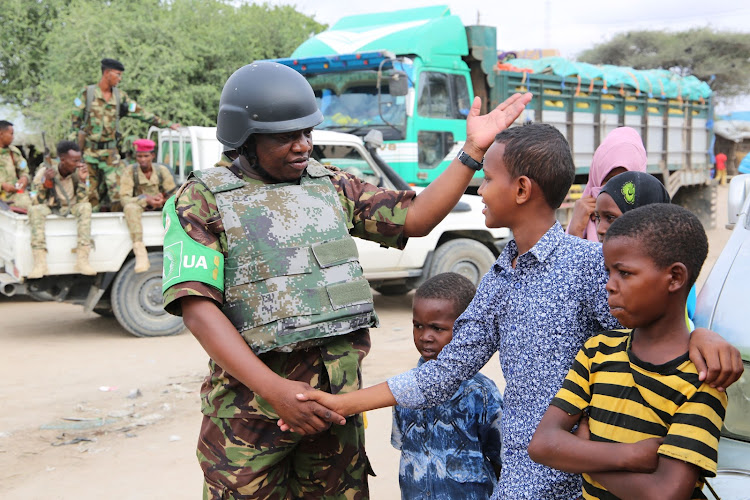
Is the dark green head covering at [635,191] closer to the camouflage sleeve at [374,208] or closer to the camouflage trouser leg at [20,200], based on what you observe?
the camouflage sleeve at [374,208]

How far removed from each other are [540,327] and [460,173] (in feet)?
2.12

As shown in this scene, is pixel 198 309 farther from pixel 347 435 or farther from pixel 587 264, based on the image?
pixel 587 264

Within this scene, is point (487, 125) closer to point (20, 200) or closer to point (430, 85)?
point (20, 200)

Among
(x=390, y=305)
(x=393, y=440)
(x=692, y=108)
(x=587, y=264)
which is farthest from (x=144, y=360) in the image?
(x=692, y=108)

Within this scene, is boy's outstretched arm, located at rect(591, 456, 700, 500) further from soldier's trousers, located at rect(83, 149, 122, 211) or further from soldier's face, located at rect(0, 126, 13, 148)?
soldier's face, located at rect(0, 126, 13, 148)

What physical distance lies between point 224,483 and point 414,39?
7.73 m

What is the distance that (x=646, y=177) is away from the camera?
2.55 m

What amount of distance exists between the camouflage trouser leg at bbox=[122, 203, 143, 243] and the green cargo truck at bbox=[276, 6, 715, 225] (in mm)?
2954

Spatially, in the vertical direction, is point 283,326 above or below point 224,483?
above

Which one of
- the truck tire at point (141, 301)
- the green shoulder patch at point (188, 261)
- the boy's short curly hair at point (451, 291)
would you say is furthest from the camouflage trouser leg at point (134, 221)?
the green shoulder patch at point (188, 261)

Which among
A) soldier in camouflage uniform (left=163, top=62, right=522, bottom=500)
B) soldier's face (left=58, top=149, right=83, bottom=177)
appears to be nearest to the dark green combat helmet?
soldier in camouflage uniform (left=163, top=62, right=522, bottom=500)

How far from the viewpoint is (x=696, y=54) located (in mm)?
36219

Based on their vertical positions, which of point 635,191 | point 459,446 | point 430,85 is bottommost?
point 459,446

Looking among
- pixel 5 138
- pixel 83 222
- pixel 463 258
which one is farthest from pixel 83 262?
pixel 463 258
